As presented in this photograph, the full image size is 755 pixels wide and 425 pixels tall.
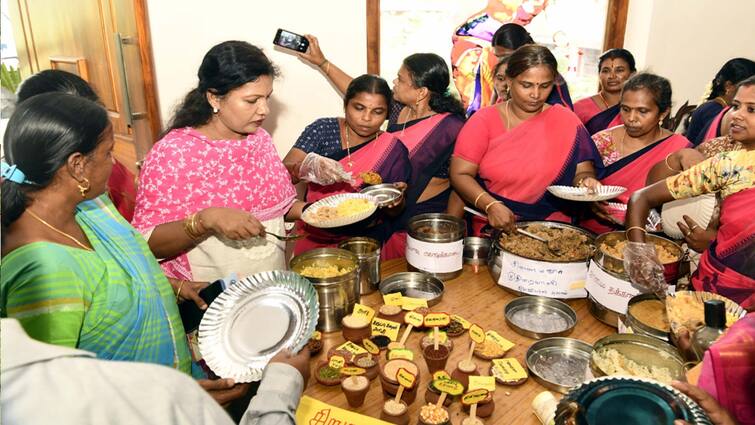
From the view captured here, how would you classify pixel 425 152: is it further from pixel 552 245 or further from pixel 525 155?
pixel 552 245

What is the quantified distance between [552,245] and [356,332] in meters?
0.95

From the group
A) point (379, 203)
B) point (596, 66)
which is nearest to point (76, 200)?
point (379, 203)

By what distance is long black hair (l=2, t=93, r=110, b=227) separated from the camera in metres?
1.25

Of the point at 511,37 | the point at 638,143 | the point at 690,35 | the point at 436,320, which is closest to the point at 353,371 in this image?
the point at 436,320

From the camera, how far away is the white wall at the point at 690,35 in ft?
15.9

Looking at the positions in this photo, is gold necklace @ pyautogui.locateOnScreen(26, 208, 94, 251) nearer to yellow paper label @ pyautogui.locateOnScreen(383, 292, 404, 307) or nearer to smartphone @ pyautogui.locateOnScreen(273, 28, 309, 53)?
yellow paper label @ pyautogui.locateOnScreen(383, 292, 404, 307)

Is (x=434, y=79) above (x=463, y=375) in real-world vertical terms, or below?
above

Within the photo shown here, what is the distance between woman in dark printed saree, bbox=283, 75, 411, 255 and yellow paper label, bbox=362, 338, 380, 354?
1116mm

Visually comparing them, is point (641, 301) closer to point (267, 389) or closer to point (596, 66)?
point (267, 389)

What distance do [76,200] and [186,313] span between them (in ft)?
2.36

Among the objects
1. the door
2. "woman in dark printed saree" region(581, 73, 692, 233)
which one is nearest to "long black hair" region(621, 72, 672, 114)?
"woman in dark printed saree" region(581, 73, 692, 233)

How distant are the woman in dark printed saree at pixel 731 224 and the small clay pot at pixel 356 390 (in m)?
1.04

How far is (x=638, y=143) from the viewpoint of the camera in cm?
302

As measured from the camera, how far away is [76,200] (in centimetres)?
139
